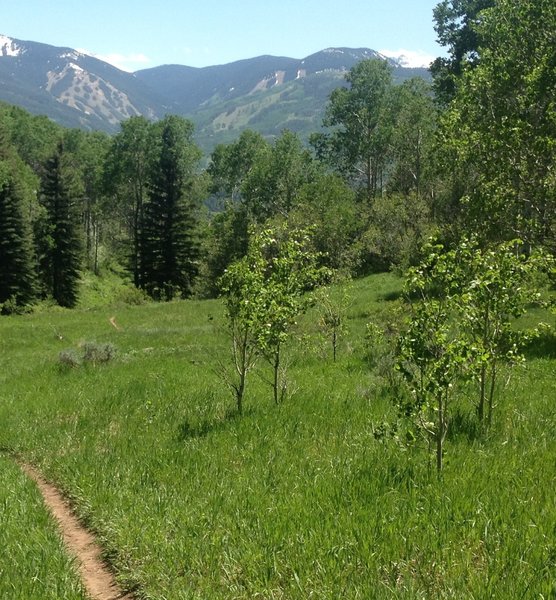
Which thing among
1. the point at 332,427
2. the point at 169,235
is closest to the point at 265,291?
the point at 332,427

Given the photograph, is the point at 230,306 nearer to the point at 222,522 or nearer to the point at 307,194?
the point at 222,522

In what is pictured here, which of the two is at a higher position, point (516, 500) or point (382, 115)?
point (382, 115)

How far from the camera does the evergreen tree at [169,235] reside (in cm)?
6050

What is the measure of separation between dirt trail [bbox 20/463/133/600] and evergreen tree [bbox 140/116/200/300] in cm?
5112

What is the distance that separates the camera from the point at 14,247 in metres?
49.8

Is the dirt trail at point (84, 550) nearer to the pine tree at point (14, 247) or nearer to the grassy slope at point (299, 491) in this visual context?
the grassy slope at point (299, 491)

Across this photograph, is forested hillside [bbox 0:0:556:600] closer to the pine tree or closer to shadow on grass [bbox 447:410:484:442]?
shadow on grass [bbox 447:410:484:442]

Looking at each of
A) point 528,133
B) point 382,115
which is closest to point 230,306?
point 528,133

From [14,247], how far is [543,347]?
4607cm

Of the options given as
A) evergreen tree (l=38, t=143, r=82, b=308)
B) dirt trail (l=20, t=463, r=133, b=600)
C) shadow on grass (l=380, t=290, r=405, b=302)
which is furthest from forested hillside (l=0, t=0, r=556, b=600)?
evergreen tree (l=38, t=143, r=82, b=308)

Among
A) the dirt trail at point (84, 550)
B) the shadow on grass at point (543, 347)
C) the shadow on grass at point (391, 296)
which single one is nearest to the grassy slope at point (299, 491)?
the dirt trail at point (84, 550)

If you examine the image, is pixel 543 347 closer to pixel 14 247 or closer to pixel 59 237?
pixel 14 247

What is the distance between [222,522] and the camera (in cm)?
636

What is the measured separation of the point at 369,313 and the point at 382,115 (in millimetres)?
44706
